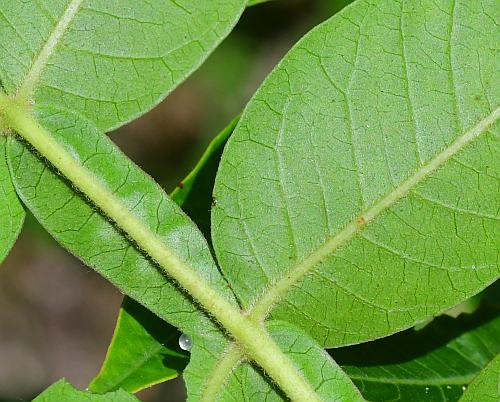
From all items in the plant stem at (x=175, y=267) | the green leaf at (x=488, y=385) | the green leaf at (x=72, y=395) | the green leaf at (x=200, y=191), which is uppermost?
the green leaf at (x=200, y=191)

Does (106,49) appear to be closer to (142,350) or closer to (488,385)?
(142,350)

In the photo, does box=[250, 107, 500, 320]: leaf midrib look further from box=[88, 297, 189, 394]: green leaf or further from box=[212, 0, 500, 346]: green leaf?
box=[88, 297, 189, 394]: green leaf

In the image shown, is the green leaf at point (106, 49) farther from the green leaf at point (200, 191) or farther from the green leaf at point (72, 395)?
the green leaf at point (72, 395)

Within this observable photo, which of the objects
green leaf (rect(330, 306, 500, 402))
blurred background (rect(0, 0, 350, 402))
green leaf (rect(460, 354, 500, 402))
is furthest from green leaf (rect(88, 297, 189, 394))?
blurred background (rect(0, 0, 350, 402))

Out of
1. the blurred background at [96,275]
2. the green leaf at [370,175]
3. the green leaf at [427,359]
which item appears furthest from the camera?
the blurred background at [96,275]

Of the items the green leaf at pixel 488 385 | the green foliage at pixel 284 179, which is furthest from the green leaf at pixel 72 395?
the green leaf at pixel 488 385

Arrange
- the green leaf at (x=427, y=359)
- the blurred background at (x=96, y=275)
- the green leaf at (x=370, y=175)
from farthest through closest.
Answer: the blurred background at (x=96, y=275) → the green leaf at (x=427, y=359) → the green leaf at (x=370, y=175)

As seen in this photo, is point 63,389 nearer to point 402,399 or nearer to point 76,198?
point 76,198
